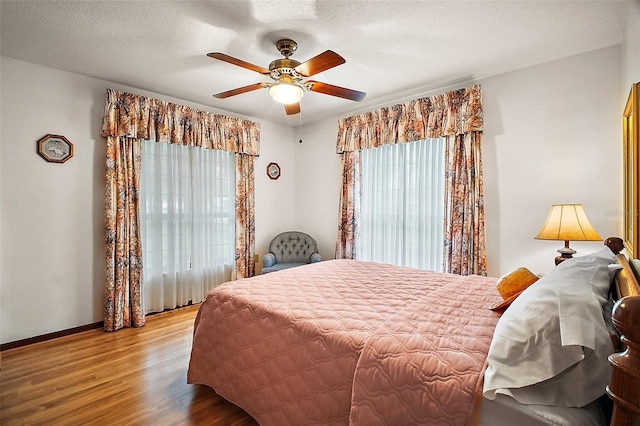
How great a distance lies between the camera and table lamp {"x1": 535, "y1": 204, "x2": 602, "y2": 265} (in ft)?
7.70

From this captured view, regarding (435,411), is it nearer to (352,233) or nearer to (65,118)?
(352,233)

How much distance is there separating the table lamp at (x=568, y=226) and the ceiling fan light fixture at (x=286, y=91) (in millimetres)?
2377

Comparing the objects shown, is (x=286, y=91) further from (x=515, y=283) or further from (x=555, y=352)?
(x=555, y=352)

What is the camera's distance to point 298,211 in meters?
5.27

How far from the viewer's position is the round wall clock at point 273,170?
4.90 meters

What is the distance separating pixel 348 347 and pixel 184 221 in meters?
3.23

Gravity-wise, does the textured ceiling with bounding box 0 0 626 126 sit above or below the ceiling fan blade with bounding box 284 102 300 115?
above

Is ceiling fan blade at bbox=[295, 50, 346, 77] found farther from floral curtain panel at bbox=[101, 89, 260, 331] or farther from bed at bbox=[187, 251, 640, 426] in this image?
floral curtain panel at bbox=[101, 89, 260, 331]

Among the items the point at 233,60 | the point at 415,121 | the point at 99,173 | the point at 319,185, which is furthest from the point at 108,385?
the point at 415,121

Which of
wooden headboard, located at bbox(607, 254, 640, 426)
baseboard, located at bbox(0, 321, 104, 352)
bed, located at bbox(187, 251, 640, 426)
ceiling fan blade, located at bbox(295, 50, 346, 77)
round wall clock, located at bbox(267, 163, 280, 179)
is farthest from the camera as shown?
round wall clock, located at bbox(267, 163, 280, 179)

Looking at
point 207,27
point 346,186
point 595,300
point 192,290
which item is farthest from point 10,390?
point 346,186

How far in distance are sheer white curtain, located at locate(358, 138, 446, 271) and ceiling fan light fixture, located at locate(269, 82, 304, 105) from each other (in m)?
1.88

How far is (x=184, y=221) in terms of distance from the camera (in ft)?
12.9

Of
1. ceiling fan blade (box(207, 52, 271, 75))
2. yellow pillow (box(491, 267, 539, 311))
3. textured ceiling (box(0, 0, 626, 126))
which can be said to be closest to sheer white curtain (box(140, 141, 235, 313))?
textured ceiling (box(0, 0, 626, 126))
